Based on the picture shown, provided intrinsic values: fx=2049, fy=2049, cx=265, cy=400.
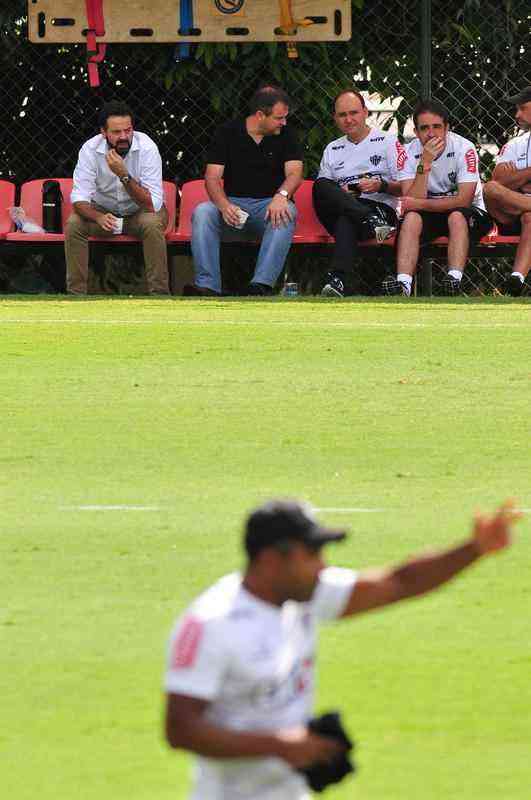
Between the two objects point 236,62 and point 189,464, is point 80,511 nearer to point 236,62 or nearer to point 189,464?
point 189,464

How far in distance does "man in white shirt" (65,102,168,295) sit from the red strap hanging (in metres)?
1.98

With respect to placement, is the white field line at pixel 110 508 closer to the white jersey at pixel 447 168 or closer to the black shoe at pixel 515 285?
the black shoe at pixel 515 285

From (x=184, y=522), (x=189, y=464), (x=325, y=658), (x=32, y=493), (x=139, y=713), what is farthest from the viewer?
(x=189, y=464)

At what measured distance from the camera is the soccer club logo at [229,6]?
65.7ft

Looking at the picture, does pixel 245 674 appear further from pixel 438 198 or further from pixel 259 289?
pixel 438 198

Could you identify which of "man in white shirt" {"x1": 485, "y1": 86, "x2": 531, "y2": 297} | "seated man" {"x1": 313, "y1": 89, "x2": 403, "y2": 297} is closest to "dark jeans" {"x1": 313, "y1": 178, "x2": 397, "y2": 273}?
"seated man" {"x1": 313, "y1": 89, "x2": 403, "y2": 297}

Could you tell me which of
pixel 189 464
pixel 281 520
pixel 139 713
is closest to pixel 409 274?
pixel 189 464

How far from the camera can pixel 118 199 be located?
18031 millimetres

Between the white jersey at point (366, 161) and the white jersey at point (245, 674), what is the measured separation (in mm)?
13996

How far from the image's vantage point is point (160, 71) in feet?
68.1

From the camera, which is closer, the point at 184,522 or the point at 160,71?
the point at 184,522

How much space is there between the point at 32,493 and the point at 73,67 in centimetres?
1204

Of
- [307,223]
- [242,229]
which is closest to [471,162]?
[307,223]

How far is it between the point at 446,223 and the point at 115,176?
9.55 ft
